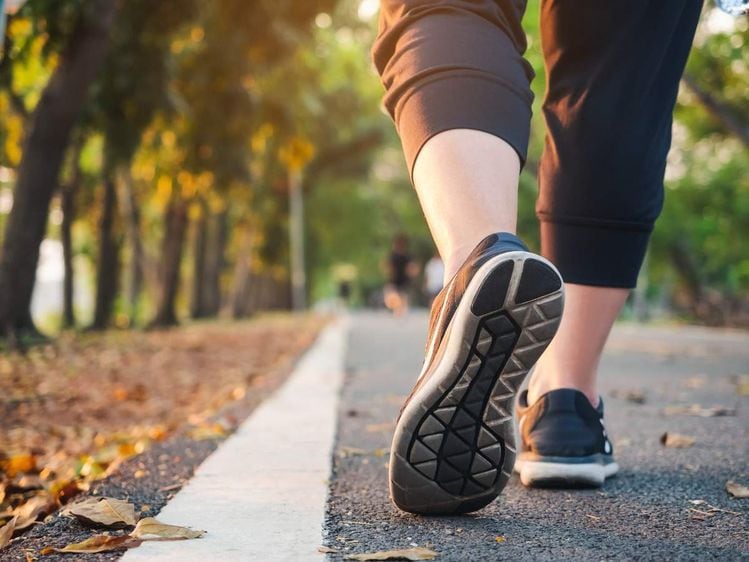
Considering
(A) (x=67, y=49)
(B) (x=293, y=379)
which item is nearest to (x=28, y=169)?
(A) (x=67, y=49)

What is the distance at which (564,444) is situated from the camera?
2336 mm

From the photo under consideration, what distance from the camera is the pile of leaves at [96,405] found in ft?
9.58

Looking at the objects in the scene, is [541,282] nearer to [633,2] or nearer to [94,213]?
[633,2]

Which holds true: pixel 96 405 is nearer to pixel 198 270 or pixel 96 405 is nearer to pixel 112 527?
pixel 112 527

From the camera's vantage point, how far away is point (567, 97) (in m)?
2.41

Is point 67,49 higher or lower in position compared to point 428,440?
higher

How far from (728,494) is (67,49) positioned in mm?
8530

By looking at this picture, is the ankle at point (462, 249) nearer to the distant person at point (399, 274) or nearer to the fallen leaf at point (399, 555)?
the fallen leaf at point (399, 555)

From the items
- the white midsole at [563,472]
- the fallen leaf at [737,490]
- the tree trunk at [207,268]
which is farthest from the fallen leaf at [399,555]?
the tree trunk at [207,268]

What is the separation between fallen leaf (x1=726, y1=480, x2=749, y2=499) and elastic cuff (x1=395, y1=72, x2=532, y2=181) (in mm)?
959

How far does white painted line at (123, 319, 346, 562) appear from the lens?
1745 mm

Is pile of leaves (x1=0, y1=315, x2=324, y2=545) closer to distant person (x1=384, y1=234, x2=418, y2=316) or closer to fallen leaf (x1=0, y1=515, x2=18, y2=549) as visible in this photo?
fallen leaf (x1=0, y1=515, x2=18, y2=549)

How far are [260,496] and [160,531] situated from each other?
0.41 m

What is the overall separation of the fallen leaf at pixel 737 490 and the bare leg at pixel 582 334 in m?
0.40
